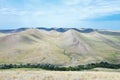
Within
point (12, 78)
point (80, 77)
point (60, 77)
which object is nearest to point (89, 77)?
point (80, 77)

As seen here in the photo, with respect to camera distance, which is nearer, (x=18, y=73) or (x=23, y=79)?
(x=23, y=79)

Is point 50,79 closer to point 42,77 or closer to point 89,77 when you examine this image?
point 42,77

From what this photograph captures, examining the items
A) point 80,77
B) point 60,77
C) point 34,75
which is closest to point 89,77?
point 80,77

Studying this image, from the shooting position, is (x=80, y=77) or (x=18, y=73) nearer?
(x=80, y=77)

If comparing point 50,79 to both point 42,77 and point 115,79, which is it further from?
point 115,79

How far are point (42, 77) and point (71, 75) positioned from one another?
497cm

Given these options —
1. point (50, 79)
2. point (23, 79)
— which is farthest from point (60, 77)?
point (23, 79)

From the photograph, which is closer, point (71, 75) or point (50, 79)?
point (50, 79)

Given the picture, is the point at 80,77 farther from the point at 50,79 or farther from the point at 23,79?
the point at 23,79

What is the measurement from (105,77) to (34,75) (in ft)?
35.0

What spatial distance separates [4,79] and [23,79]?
2810 millimetres

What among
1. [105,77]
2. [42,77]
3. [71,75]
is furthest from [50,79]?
[105,77]

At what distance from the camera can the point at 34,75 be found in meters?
49.1

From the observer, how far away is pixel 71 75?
4991cm
